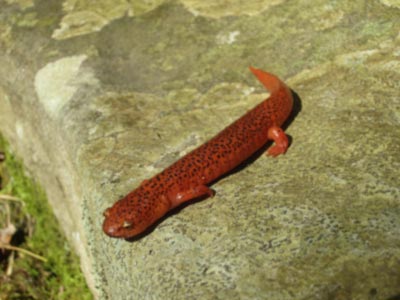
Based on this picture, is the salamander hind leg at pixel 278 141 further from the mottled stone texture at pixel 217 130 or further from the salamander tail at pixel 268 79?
the salamander tail at pixel 268 79

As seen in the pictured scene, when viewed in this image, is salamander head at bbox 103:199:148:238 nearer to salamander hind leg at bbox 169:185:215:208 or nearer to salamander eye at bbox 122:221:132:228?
salamander eye at bbox 122:221:132:228

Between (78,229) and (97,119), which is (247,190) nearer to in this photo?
(97,119)

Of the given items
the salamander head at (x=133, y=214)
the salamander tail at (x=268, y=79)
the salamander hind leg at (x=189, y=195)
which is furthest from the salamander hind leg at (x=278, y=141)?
the salamander head at (x=133, y=214)

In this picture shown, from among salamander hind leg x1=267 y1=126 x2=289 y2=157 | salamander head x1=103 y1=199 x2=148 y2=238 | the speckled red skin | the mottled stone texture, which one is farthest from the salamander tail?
salamander head x1=103 y1=199 x2=148 y2=238

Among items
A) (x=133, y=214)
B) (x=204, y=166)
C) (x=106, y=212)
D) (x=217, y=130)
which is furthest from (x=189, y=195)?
(x=217, y=130)

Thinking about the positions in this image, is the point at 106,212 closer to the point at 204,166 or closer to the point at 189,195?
the point at 189,195

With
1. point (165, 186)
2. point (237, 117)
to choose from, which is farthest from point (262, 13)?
point (165, 186)
